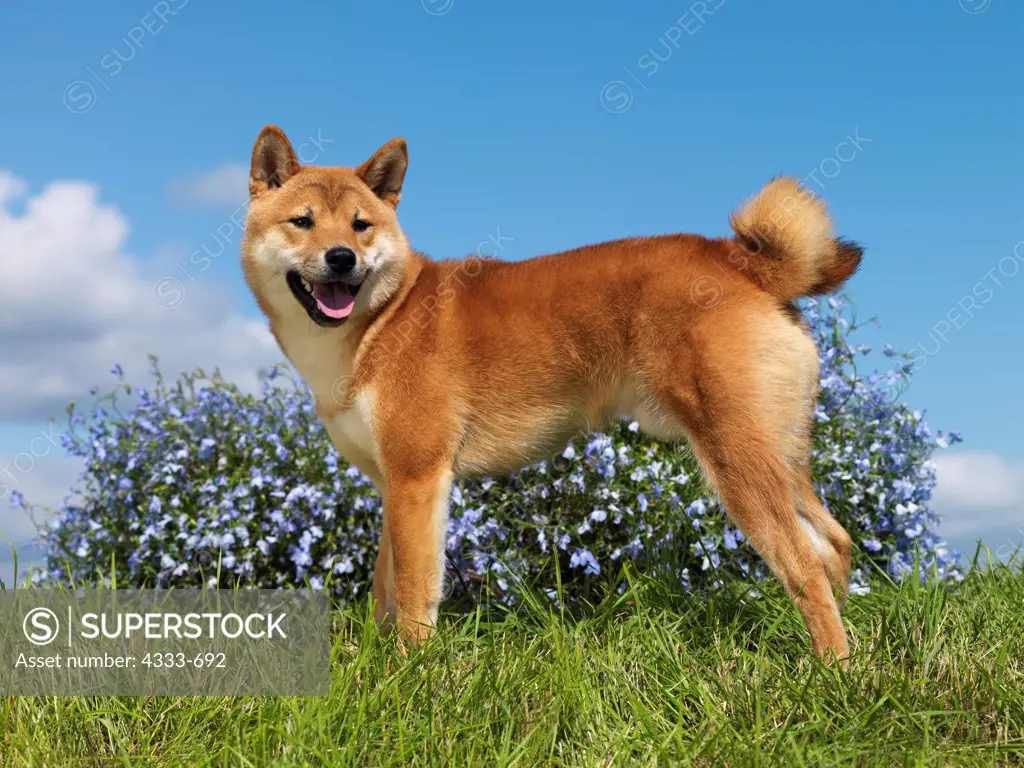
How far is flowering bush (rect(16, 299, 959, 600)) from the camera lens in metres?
5.32

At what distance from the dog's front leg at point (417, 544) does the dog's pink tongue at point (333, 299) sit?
2.79 ft

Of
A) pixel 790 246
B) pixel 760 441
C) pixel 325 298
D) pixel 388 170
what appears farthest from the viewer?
pixel 388 170

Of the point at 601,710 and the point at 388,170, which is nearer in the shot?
the point at 601,710

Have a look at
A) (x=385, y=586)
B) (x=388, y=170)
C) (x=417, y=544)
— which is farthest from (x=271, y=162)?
(x=385, y=586)

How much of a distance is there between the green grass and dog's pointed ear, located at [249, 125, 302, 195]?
7.72ft

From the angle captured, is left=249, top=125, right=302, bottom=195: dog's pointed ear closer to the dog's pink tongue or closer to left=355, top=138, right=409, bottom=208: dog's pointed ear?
left=355, top=138, right=409, bottom=208: dog's pointed ear

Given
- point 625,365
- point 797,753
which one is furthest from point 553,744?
point 625,365

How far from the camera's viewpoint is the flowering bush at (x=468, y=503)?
532cm

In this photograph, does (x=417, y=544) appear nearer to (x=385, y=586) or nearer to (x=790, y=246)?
(x=385, y=586)

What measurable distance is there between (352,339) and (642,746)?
239 cm

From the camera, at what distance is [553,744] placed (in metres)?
3.15

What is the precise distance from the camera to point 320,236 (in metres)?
4.42

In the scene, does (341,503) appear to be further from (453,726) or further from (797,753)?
(797,753)

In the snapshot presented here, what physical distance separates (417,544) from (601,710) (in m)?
1.22
